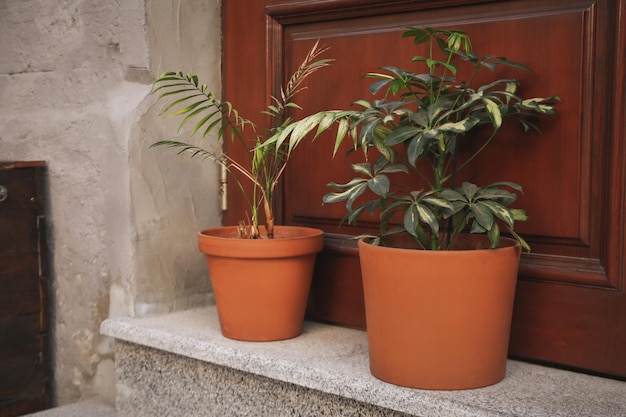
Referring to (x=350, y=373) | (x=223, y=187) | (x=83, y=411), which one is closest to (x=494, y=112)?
(x=350, y=373)

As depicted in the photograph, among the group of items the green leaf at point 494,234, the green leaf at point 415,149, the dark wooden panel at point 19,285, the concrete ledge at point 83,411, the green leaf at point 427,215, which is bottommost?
the concrete ledge at point 83,411

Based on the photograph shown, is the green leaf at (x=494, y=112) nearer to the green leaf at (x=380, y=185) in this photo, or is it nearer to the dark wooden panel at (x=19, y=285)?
the green leaf at (x=380, y=185)

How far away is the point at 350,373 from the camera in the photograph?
1.44m

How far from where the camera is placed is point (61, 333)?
80.5 inches


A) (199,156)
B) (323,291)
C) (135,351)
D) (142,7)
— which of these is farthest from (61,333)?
(142,7)

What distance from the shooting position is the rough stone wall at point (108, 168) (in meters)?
1.89

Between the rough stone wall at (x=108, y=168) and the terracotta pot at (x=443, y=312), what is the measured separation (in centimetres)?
75

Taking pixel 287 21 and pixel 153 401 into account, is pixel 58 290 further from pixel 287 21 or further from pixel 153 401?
pixel 287 21

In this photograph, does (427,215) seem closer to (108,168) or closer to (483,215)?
(483,215)

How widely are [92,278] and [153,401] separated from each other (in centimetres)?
38

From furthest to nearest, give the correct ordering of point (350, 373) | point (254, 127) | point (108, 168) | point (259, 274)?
1. point (108, 168)
2. point (254, 127)
3. point (259, 274)
4. point (350, 373)

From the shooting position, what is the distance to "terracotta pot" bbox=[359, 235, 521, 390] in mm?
1294

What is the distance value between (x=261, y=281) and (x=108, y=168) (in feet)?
1.81

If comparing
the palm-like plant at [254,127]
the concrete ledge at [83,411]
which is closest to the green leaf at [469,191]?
the palm-like plant at [254,127]
